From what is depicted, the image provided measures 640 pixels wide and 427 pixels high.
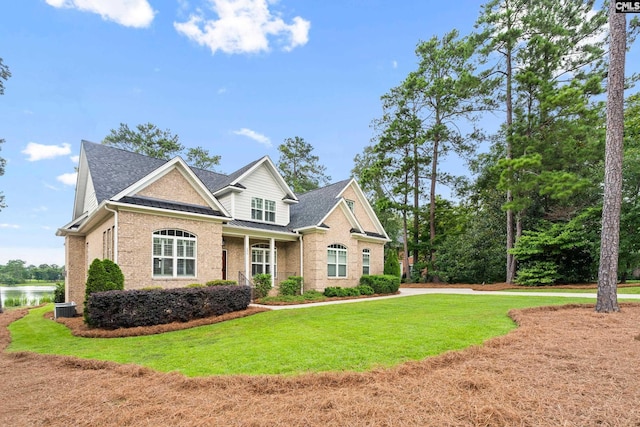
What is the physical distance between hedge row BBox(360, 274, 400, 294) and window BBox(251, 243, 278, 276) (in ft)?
17.5

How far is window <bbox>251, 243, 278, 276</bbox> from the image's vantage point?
16.7m

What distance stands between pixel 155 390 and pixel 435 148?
26748 mm

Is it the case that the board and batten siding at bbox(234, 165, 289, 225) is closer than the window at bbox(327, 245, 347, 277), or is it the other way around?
the board and batten siding at bbox(234, 165, 289, 225)

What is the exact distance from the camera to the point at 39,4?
12.2 meters

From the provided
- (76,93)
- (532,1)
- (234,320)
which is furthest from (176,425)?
(532,1)

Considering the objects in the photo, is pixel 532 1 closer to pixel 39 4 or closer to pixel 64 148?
pixel 39 4

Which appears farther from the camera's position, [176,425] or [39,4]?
[39,4]

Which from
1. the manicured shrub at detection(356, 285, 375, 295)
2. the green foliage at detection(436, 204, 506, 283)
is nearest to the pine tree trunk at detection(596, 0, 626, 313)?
the manicured shrub at detection(356, 285, 375, 295)

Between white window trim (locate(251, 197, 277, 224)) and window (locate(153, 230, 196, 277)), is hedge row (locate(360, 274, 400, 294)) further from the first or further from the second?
window (locate(153, 230, 196, 277))

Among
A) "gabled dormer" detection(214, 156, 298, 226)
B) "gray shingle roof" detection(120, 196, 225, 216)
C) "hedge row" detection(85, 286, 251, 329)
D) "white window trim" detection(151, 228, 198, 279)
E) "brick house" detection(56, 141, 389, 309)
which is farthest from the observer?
"gabled dormer" detection(214, 156, 298, 226)

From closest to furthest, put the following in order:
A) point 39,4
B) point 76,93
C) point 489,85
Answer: point 39,4 → point 76,93 → point 489,85

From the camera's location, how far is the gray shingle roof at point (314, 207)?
17.2m

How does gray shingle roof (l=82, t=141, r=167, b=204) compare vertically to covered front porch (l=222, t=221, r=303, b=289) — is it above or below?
above

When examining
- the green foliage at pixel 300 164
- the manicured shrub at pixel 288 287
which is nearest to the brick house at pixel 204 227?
the manicured shrub at pixel 288 287
